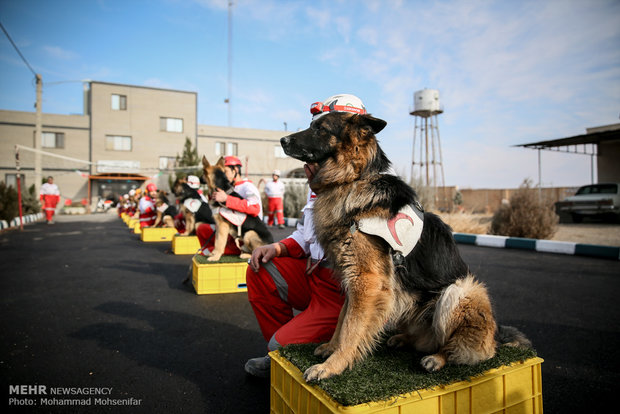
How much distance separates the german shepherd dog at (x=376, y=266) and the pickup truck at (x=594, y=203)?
683 inches

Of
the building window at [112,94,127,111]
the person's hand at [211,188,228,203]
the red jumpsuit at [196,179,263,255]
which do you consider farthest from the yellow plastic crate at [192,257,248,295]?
the building window at [112,94,127,111]

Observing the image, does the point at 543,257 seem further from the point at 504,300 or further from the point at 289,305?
the point at 289,305

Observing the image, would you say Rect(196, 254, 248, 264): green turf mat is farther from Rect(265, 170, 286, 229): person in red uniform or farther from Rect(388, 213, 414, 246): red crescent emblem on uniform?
Rect(265, 170, 286, 229): person in red uniform

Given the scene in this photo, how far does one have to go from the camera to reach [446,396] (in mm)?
1709

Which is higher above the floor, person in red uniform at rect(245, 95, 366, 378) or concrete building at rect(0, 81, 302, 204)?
concrete building at rect(0, 81, 302, 204)

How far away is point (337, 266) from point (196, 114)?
127ft

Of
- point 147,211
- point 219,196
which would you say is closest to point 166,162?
point 147,211

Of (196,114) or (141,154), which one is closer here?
(141,154)

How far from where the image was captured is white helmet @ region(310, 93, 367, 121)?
2471 millimetres

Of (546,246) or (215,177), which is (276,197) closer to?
(215,177)

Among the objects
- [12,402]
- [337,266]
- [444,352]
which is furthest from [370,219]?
[12,402]

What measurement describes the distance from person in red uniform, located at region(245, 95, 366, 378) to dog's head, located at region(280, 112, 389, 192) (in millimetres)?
525

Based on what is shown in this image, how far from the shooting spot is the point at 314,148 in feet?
6.68

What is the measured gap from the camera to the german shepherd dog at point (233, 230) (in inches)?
230
